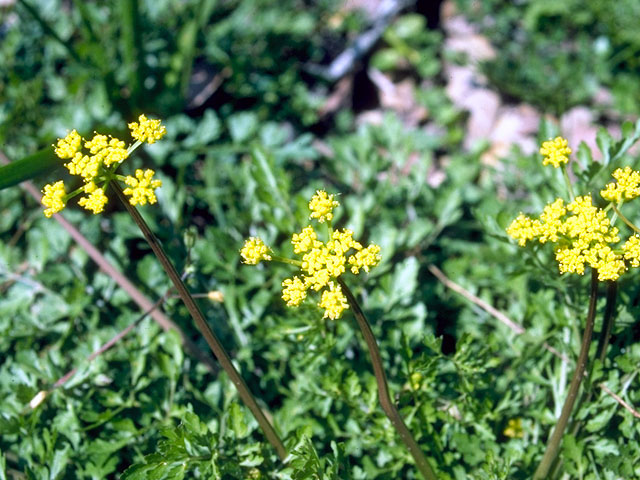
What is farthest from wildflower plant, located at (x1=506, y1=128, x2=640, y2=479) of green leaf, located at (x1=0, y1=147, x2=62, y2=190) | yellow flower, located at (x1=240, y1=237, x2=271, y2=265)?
green leaf, located at (x1=0, y1=147, x2=62, y2=190)

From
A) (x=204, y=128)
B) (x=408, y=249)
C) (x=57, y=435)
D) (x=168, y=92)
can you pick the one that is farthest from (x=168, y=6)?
(x=57, y=435)

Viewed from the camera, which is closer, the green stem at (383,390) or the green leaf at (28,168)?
the green stem at (383,390)

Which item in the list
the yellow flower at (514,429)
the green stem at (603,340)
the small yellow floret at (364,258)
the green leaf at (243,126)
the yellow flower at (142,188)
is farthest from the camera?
the green leaf at (243,126)

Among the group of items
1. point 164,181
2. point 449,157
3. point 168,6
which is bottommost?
point 449,157

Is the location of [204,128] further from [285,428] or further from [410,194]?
[285,428]

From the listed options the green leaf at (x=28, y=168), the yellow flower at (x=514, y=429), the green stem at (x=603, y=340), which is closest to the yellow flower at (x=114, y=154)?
the green leaf at (x=28, y=168)

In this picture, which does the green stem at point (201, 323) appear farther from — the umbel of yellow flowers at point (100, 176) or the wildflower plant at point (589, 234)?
the wildflower plant at point (589, 234)

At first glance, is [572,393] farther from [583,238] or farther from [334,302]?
[334,302]
